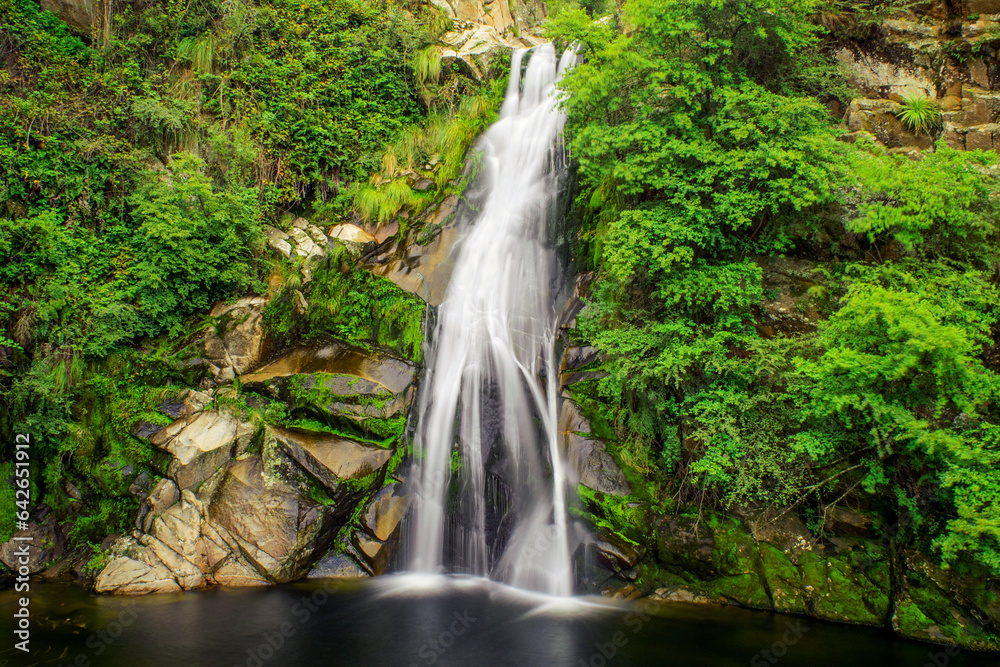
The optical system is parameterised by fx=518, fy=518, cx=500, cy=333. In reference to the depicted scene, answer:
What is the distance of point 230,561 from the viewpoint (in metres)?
8.21

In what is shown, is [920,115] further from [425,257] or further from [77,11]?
[77,11]

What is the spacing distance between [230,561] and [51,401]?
415 cm

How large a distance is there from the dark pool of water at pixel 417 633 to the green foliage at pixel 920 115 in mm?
7953

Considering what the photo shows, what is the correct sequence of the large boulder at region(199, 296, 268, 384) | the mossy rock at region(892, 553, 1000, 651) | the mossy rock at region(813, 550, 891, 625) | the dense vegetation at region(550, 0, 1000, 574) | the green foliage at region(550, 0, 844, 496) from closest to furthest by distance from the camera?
the dense vegetation at region(550, 0, 1000, 574) → the mossy rock at region(892, 553, 1000, 651) → the mossy rock at region(813, 550, 891, 625) → the green foliage at region(550, 0, 844, 496) → the large boulder at region(199, 296, 268, 384)

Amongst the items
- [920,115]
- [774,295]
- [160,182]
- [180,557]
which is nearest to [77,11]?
[160,182]

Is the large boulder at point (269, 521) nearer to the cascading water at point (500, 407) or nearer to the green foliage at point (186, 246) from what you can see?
the cascading water at point (500, 407)

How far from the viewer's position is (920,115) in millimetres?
8664

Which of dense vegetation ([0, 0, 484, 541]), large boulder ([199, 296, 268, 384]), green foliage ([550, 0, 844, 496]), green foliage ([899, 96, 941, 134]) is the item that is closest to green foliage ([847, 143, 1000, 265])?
green foliage ([550, 0, 844, 496])

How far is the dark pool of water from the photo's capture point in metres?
6.36

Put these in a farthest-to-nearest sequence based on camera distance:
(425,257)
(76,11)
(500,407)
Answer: (76,11), (425,257), (500,407)

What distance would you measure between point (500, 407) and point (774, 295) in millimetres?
5025

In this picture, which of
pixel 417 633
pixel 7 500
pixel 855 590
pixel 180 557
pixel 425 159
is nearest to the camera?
pixel 417 633

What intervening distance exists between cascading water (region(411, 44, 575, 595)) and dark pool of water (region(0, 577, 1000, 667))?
887mm

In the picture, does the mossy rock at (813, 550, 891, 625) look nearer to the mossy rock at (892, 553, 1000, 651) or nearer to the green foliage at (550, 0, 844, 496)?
the mossy rock at (892, 553, 1000, 651)
